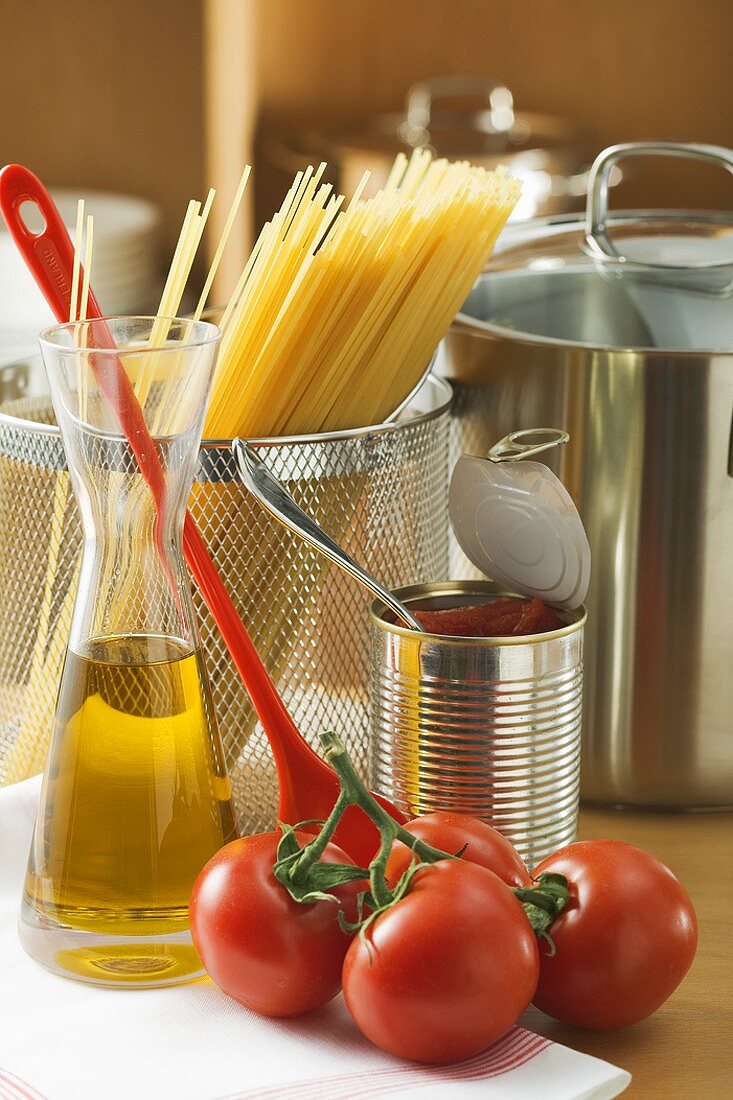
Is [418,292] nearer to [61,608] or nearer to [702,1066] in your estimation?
[61,608]

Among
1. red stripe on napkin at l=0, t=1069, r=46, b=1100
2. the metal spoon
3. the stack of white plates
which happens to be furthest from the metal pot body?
the stack of white plates

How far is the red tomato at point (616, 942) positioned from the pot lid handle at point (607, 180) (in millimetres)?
339

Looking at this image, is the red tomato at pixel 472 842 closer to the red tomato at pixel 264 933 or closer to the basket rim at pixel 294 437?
the red tomato at pixel 264 933

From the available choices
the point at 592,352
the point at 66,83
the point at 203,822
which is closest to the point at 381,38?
the point at 66,83

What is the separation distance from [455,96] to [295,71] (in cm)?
21

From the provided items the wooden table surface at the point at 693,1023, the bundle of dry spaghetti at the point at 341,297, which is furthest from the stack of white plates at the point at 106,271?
the wooden table surface at the point at 693,1023

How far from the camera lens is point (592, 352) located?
0.62 metres

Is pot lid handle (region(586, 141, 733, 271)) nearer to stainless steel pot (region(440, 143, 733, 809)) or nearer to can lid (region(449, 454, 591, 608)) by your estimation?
stainless steel pot (region(440, 143, 733, 809))

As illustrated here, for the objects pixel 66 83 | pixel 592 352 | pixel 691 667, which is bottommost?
pixel 691 667

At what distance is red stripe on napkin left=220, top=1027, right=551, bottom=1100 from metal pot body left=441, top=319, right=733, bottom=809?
0.73ft

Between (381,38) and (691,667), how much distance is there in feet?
4.71

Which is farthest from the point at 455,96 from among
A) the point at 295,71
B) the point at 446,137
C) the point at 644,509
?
the point at 644,509

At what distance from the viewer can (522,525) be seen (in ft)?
1.83

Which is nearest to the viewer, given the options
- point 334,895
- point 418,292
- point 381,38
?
point 334,895
